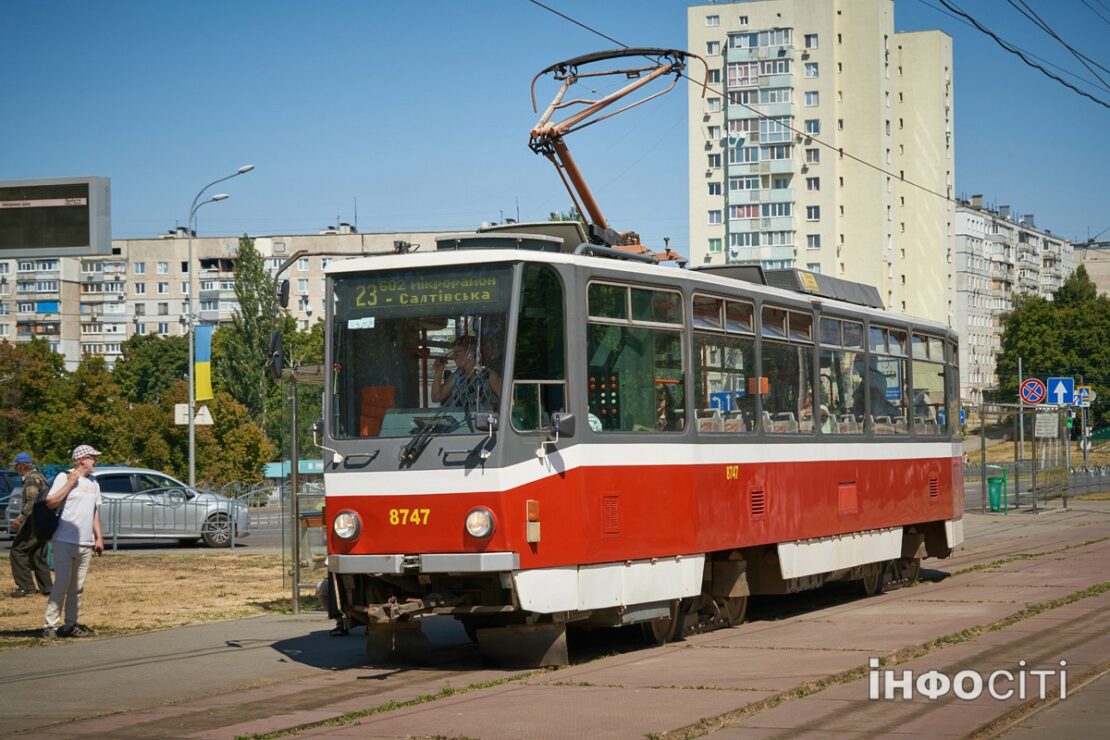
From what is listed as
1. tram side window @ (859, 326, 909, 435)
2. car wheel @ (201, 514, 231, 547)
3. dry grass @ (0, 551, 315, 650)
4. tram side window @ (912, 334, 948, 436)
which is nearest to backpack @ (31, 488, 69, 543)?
dry grass @ (0, 551, 315, 650)

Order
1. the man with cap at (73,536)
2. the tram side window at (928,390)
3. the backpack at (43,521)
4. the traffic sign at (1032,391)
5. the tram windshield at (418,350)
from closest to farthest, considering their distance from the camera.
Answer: the tram windshield at (418,350), the man with cap at (73,536), the backpack at (43,521), the tram side window at (928,390), the traffic sign at (1032,391)

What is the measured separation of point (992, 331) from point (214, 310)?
70.2 meters

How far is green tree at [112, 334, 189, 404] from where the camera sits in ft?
401

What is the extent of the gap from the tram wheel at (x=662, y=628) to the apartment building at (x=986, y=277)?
118 meters

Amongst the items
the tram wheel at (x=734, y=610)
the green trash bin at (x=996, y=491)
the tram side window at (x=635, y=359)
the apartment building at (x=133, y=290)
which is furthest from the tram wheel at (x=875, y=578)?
the apartment building at (x=133, y=290)

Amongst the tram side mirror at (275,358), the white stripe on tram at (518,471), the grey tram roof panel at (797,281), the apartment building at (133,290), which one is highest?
the apartment building at (133,290)

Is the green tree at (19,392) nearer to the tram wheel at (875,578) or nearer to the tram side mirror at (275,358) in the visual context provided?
the tram wheel at (875,578)

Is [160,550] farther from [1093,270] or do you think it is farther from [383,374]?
[1093,270]

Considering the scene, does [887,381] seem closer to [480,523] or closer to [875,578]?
[875,578]

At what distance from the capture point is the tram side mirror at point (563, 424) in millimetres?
11805

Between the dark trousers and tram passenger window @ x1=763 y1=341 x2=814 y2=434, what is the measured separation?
9.42 metres

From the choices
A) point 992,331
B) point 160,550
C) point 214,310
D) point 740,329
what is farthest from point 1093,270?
point 740,329

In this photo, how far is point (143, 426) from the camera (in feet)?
221

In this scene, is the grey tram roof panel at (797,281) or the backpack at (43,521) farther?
the backpack at (43,521)
